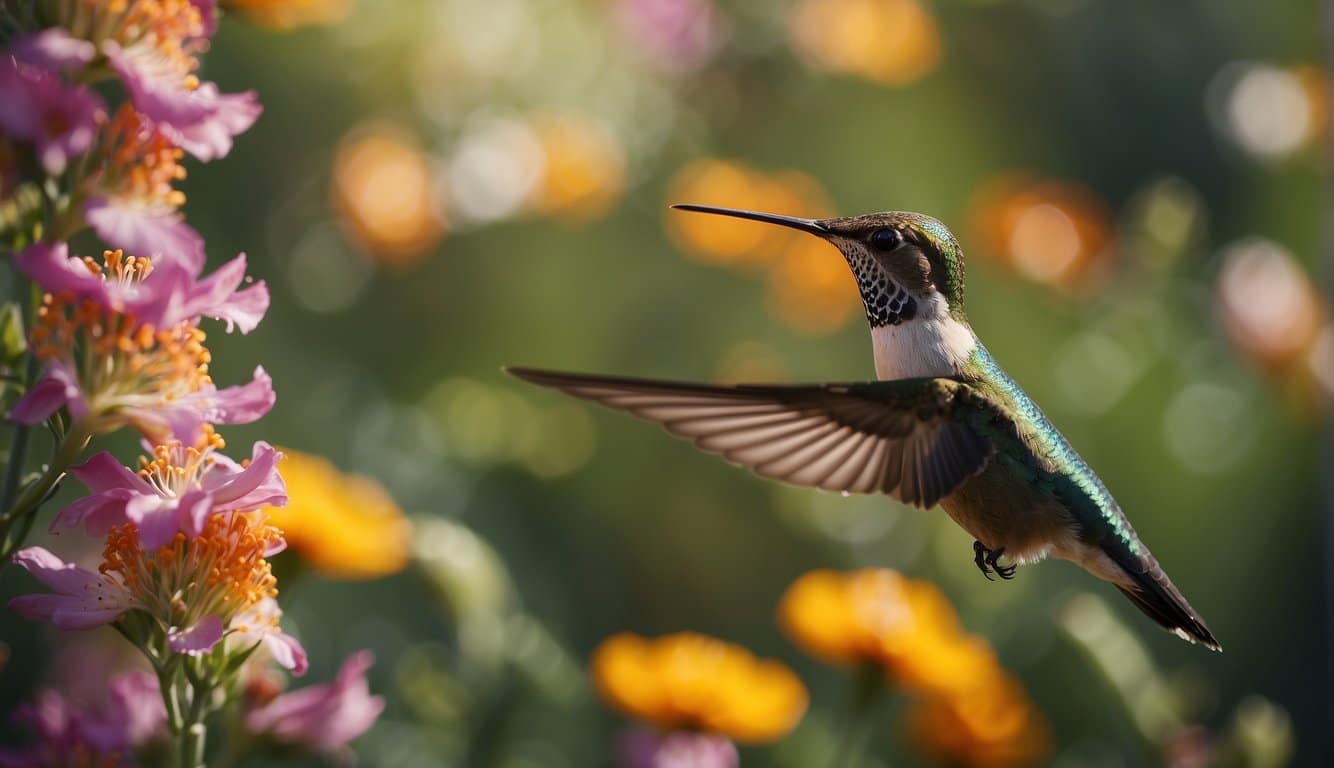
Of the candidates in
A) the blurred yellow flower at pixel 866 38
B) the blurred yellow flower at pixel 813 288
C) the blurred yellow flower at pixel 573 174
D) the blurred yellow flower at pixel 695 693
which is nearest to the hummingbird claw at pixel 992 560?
the blurred yellow flower at pixel 695 693

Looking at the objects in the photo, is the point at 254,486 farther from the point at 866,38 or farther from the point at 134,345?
the point at 866,38

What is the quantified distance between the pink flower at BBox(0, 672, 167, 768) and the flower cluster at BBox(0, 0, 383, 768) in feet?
0.04

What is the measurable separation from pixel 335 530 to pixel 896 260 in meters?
0.49

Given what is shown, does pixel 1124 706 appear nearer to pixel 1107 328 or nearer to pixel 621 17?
pixel 1107 328

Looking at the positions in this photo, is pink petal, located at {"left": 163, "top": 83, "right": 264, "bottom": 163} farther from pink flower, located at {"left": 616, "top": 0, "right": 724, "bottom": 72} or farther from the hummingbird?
pink flower, located at {"left": 616, "top": 0, "right": 724, "bottom": 72}

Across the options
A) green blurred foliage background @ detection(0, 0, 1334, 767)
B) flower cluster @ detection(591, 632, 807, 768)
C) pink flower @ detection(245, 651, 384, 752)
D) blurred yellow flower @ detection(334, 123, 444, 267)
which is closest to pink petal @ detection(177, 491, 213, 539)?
pink flower @ detection(245, 651, 384, 752)

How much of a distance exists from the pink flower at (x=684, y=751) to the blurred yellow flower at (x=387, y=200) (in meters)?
0.80

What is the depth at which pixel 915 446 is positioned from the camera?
33.4 inches

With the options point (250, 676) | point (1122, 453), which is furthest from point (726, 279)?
point (250, 676)

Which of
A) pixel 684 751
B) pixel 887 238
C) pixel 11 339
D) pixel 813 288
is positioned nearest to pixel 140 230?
pixel 11 339

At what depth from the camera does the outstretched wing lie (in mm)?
789

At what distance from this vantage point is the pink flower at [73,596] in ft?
2.12

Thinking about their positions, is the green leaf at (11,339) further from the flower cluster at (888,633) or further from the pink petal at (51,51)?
the flower cluster at (888,633)

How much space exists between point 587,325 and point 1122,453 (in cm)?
79
